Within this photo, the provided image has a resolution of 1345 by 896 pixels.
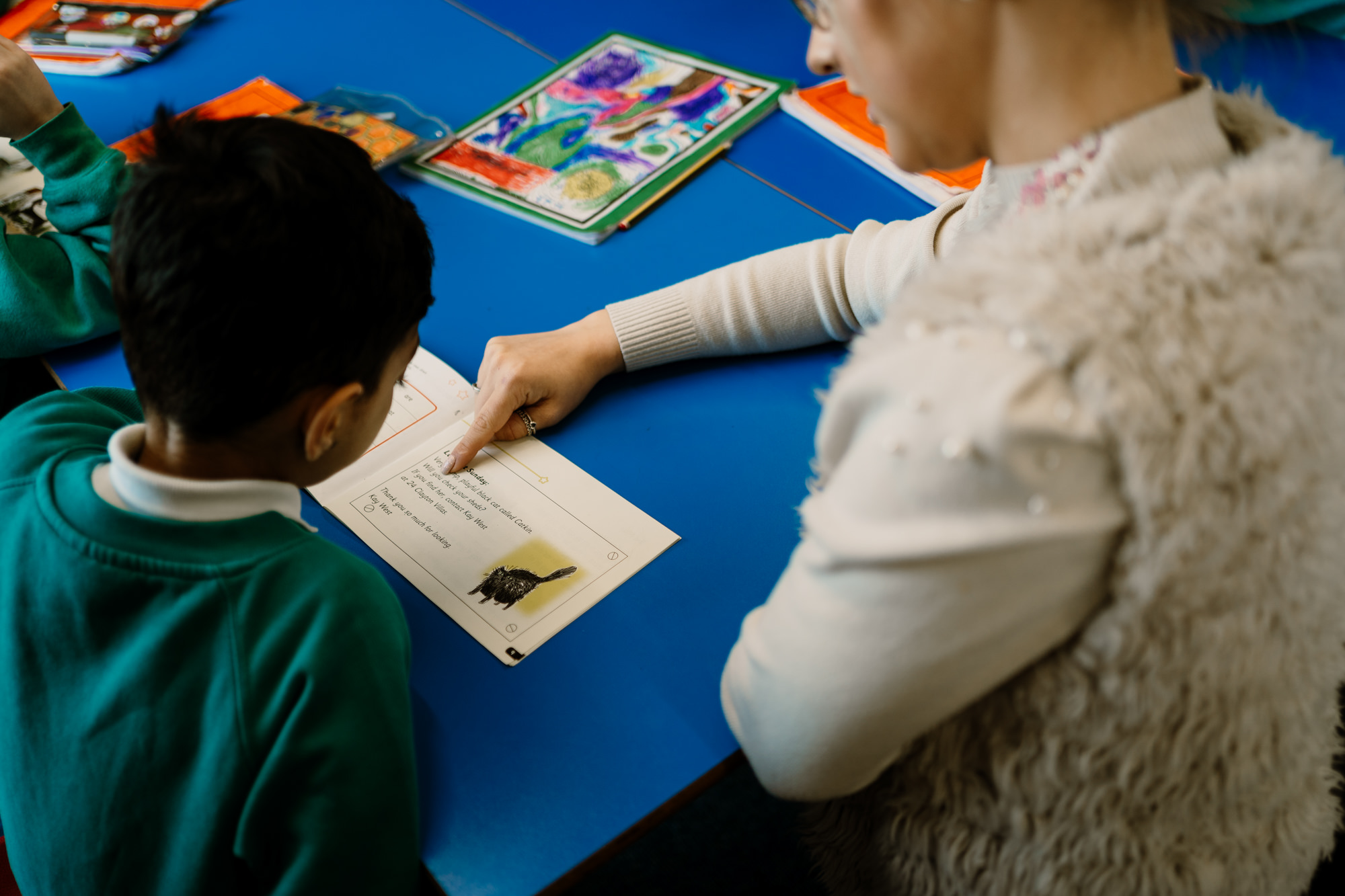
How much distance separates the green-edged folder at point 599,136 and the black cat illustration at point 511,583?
47cm

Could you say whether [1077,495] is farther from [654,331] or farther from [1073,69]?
[654,331]

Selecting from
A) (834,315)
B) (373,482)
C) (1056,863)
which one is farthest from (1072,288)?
(373,482)

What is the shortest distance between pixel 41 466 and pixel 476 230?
0.56 meters

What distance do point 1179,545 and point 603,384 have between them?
1.92ft

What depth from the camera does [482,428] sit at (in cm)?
82

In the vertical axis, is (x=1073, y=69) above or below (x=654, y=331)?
above

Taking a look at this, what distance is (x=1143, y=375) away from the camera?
0.40 m

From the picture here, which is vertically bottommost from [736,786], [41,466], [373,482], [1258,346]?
[736,786]

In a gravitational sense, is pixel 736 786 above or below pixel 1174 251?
below

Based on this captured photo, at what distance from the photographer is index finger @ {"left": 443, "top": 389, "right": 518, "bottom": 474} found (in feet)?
2.66

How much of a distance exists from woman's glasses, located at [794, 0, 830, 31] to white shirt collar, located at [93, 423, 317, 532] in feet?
1.54

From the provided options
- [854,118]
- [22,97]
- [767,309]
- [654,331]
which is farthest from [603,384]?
[22,97]

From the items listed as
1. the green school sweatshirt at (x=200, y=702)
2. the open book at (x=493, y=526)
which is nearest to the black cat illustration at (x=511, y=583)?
the open book at (x=493, y=526)

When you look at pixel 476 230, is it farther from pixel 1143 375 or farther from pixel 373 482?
pixel 1143 375
